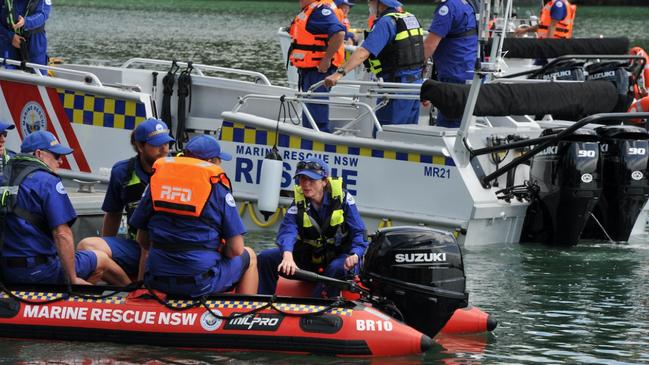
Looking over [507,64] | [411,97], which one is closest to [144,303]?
[411,97]

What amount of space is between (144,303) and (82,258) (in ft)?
1.72

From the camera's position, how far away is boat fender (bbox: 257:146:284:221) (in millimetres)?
10828

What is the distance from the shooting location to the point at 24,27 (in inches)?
490

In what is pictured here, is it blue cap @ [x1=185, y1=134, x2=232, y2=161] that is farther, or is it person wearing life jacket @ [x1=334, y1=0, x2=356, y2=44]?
person wearing life jacket @ [x1=334, y1=0, x2=356, y2=44]

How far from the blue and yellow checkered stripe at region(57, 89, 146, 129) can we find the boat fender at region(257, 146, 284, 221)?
134 cm

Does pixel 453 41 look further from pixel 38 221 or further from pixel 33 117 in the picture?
pixel 38 221

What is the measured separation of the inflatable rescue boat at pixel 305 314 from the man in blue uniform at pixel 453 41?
12.6 ft

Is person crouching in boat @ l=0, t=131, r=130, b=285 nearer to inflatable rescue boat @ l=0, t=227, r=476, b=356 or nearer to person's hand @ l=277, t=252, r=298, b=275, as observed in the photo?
inflatable rescue boat @ l=0, t=227, r=476, b=356

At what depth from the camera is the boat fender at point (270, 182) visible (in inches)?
426

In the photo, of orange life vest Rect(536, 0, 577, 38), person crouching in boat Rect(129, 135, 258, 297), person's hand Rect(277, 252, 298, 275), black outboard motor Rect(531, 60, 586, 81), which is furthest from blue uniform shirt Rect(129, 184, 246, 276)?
orange life vest Rect(536, 0, 577, 38)

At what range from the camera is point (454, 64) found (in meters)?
11.6

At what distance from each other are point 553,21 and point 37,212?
10.9 metres

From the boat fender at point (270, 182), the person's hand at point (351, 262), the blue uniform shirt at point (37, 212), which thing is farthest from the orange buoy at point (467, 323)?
the boat fender at point (270, 182)

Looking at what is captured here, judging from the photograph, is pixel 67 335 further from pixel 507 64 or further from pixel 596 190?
pixel 507 64
